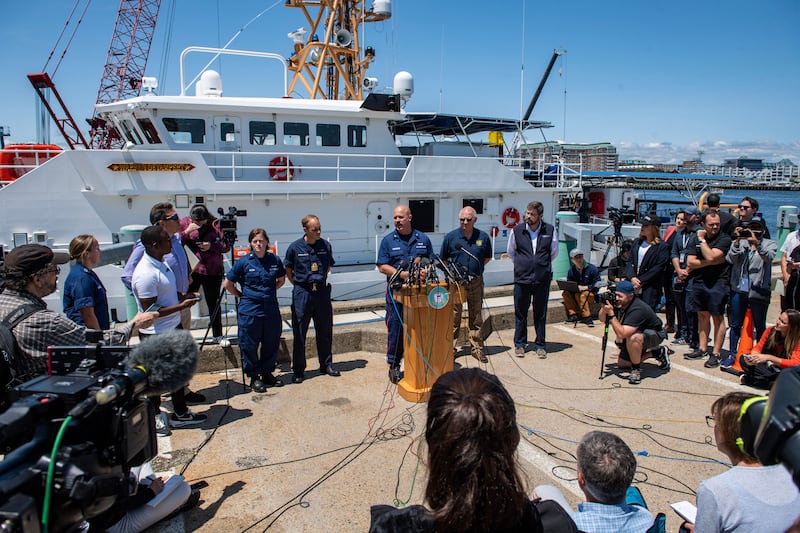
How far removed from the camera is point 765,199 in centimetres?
8169

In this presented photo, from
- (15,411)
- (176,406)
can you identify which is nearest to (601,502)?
(15,411)

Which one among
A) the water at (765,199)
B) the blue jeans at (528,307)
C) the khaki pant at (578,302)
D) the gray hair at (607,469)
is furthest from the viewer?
the water at (765,199)

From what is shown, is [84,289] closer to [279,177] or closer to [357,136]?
[279,177]

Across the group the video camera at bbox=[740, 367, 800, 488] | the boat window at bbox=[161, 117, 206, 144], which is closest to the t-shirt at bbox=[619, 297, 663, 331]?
the video camera at bbox=[740, 367, 800, 488]

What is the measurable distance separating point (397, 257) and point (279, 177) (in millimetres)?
6096

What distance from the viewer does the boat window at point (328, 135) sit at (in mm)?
11547

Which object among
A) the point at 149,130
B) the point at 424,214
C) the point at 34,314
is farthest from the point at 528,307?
the point at 149,130

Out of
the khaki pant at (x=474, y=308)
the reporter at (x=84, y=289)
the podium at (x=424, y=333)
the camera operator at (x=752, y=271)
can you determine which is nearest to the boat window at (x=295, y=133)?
the khaki pant at (x=474, y=308)

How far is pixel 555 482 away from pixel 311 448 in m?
1.87

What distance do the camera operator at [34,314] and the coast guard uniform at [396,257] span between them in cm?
314

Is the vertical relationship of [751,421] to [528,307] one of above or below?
above

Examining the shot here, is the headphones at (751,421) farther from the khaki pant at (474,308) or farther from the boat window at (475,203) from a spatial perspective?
the boat window at (475,203)

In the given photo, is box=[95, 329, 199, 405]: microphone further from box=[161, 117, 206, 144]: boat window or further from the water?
the water

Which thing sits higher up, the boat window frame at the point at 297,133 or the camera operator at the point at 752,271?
the boat window frame at the point at 297,133
